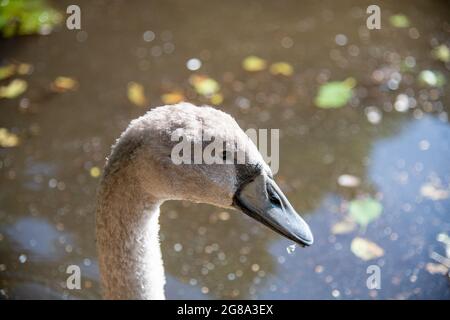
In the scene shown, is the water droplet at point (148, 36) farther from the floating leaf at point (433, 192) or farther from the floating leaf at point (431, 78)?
the floating leaf at point (433, 192)

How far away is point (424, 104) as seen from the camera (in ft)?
19.7

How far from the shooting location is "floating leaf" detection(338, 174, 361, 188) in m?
5.32

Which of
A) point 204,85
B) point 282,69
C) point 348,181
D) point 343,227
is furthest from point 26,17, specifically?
point 343,227

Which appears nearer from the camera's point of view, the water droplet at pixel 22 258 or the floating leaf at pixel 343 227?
the water droplet at pixel 22 258

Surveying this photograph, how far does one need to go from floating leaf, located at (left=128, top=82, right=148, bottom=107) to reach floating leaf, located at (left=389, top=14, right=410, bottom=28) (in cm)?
280

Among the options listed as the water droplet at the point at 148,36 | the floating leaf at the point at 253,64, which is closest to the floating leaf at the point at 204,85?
the floating leaf at the point at 253,64

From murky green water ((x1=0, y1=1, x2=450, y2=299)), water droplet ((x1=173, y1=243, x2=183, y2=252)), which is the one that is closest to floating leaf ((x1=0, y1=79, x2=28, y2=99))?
murky green water ((x1=0, y1=1, x2=450, y2=299))

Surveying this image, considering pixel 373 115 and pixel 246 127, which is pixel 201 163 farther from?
pixel 373 115

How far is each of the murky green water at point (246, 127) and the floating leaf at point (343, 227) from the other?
0.04m

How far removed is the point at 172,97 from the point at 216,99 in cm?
41

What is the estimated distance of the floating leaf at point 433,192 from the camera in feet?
17.1

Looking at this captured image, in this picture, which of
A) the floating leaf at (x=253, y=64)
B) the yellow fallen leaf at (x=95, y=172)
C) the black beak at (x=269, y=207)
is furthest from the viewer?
the floating leaf at (x=253, y=64)

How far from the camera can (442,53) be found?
6500 mm
